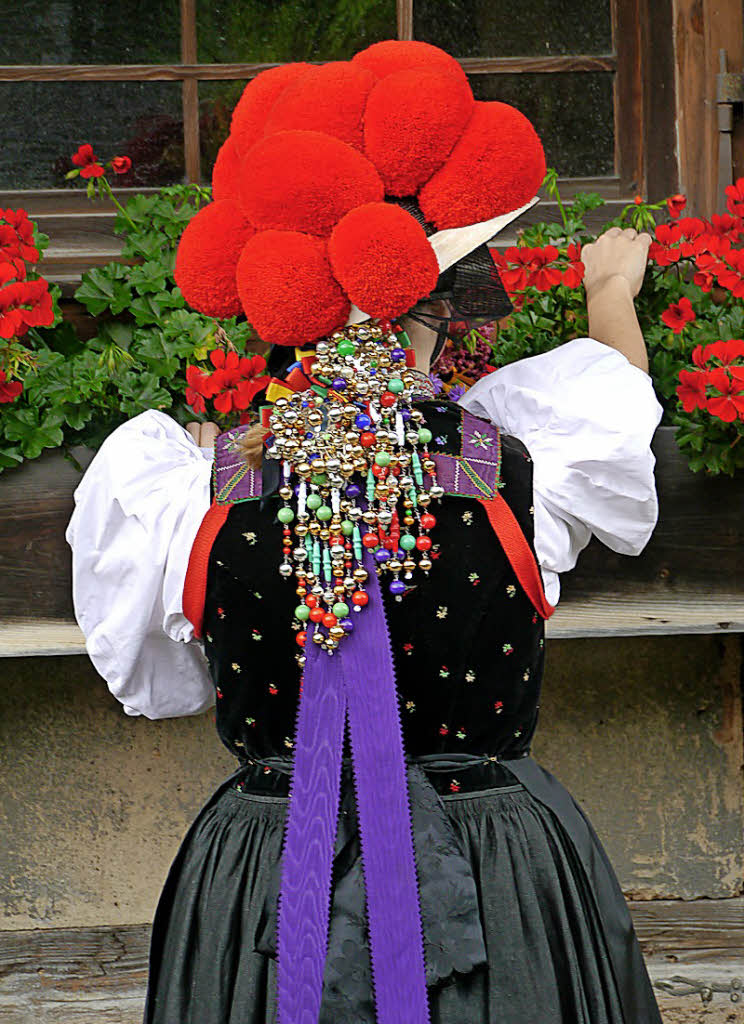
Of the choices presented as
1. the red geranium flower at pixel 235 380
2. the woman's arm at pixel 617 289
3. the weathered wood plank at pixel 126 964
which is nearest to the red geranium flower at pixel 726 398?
the woman's arm at pixel 617 289

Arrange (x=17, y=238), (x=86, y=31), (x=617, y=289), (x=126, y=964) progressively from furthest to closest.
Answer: (x=86, y=31) → (x=126, y=964) → (x=17, y=238) → (x=617, y=289)

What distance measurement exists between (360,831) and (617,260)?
0.87 metres

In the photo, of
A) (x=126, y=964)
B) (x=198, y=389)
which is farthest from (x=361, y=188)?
(x=126, y=964)

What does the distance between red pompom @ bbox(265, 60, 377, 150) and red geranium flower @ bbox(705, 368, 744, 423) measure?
75 cm

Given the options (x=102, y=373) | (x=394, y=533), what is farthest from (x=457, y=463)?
(x=102, y=373)

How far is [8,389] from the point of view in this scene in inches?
78.5

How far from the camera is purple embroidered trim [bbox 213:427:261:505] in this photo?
135 centimetres

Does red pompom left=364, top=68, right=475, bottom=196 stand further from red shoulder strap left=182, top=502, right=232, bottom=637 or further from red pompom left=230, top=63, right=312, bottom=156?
red shoulder strap left=182, top=502, right=232, bottom=637

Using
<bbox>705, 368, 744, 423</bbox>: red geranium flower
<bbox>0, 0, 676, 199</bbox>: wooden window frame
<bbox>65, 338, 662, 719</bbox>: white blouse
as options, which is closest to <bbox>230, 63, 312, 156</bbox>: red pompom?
<bbox>65, 338, 662, 719</bbox>: white blouse

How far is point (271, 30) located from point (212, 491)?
1.70 meters

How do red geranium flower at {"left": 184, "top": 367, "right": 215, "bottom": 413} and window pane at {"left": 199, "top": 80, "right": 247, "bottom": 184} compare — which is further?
window pane at {"left": 199, "top": 80, "right": 247, "bottom": 184}

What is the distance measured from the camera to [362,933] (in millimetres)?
1346

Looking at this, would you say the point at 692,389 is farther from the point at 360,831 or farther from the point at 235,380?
the point at 360,831

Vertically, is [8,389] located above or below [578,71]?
below
